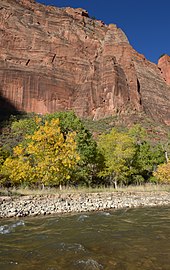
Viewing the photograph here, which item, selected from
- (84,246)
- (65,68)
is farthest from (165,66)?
(84,246)

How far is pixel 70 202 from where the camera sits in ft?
55.6

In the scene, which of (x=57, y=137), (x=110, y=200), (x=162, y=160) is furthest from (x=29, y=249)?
(x=162, y=160)

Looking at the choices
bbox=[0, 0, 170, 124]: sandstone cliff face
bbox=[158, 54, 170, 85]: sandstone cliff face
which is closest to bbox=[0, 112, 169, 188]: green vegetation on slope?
bbox=[0, 0, 170, 124]: sandstone cliff face

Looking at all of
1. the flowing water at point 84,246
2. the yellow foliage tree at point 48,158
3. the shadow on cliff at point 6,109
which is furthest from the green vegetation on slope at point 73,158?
the shadow on cliff at point 6,109

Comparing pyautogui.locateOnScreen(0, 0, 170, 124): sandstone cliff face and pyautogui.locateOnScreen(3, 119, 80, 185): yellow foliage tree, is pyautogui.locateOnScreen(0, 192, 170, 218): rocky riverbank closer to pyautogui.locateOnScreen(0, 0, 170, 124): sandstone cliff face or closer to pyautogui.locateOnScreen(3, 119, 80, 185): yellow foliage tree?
pyautogui.locateOnScreen(3, 119, 80, 185): yellow foliage tree

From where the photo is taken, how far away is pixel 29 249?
708cm

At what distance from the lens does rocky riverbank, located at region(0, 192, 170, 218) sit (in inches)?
559

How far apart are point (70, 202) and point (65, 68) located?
78.7m

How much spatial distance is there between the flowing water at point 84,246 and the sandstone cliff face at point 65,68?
72.3 m

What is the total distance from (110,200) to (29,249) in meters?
12.7

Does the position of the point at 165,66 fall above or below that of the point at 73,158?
above

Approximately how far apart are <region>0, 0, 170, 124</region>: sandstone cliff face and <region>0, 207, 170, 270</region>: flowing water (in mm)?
72289

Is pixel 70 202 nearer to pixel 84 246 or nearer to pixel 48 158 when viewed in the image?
pixel 48 158

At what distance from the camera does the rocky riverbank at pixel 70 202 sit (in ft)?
46.6
